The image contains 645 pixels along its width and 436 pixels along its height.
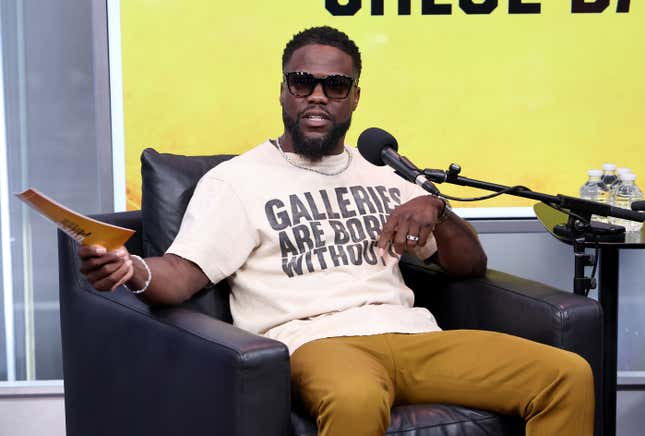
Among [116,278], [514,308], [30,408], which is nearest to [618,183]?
[514,308]


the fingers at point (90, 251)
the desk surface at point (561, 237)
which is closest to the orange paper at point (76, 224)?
Answer: the fingers at point (90, 251)

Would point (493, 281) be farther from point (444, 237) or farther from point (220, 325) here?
point (220, 325)

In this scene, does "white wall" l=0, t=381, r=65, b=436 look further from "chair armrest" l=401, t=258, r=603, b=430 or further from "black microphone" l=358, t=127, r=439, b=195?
"black microphone" l=358, t=127, r=439, b=195

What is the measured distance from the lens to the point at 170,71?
3.10 meters

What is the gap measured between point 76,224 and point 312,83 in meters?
0.93

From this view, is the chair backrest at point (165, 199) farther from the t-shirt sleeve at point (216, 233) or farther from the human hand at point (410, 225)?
the human hand at point (410, 225)

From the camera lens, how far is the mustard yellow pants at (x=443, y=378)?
1986 millimetres

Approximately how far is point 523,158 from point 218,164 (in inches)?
43.6

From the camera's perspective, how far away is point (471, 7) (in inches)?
123

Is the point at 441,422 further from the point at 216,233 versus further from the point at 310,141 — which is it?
the point at 310,141

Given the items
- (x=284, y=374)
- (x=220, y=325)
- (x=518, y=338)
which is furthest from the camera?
(x=518, y=338)

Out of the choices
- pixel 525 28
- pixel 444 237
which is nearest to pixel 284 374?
pixel 444 237

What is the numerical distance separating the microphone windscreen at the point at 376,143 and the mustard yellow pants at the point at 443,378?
0.41 metres

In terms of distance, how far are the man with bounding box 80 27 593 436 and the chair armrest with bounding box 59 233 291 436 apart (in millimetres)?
102
